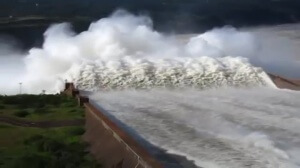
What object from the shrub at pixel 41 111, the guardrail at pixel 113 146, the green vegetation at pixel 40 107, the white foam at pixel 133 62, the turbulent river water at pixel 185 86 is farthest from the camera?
the white foam at pixel 133 62

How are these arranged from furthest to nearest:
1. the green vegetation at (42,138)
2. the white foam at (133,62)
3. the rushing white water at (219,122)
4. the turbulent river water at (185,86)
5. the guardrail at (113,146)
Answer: the white foam at (133,62), the turbulent river water at (185,86), the rushing white water at (219,122), the green vegetation at (42,138), the guardrail at (113,146)

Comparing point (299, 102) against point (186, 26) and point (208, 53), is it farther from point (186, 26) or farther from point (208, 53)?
point (186, 26)

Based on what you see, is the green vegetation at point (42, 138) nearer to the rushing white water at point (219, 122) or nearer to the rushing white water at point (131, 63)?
the rushing white water at point (219, 122)

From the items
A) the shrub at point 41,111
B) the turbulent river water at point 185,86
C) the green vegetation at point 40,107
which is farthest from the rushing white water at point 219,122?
the shrub at point 41,111

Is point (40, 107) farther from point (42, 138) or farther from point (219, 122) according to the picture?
point (219, 122)

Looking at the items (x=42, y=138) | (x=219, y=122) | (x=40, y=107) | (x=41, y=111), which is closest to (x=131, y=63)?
(x=40, y=107)

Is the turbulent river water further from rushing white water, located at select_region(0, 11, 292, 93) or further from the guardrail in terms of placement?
the guardrail
